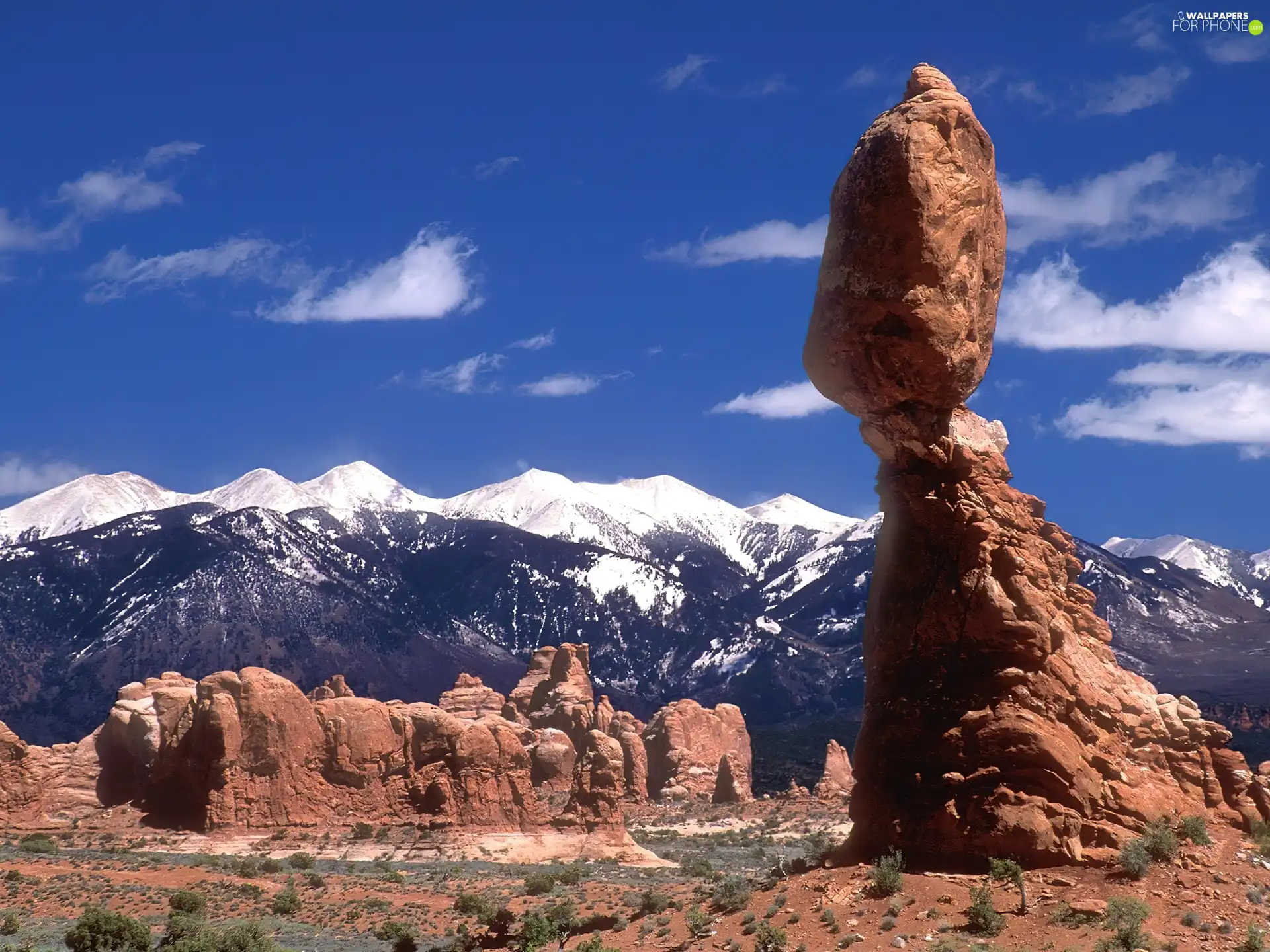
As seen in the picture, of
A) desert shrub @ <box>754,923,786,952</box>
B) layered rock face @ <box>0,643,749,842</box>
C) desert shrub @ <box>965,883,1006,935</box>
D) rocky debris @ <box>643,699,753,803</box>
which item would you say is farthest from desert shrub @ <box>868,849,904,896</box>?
rocky debris @ <box>643,699,753,803</box>

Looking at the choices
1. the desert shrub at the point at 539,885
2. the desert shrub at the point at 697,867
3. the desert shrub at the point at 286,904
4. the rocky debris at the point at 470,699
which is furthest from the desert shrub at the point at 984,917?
the rocky debris at the point at 470,699

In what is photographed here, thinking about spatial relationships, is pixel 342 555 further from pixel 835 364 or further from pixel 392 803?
pixel 835 364

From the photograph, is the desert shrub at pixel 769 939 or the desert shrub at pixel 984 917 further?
the desert shrub at pixel 769 939

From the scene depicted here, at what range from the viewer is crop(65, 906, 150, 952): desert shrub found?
1214 inches

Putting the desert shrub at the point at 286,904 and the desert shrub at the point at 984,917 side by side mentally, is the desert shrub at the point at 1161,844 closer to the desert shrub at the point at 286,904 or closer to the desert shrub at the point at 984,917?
the desert shrub at the point at 984,917

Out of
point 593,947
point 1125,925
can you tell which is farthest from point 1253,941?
point 593,947

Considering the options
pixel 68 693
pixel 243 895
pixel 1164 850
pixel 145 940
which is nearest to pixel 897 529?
pixel 1164 850

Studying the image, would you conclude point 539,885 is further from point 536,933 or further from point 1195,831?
point 1195,831

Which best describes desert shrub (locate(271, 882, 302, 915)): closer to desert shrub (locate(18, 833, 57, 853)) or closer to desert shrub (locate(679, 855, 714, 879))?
desert shrub (locate(679, 855, 714, 879))

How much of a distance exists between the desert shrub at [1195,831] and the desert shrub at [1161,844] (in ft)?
1.03

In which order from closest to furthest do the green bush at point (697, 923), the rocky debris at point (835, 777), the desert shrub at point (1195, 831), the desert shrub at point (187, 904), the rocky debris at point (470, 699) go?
the desert shrub at point (1195, 831) < the green bush at point (697, 923) < the desert shrub at point (187, 904) < the rocky debris at point (470, 699) < the rocky debris at point (835, 777)

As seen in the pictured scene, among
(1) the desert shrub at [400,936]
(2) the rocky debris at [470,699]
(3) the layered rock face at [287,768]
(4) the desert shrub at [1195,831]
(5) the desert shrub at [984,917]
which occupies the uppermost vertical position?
(2) the rocky debris at [470,699]

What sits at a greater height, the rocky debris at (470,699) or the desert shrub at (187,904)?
the rocky debris at (470,699)

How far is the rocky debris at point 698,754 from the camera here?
269ft
